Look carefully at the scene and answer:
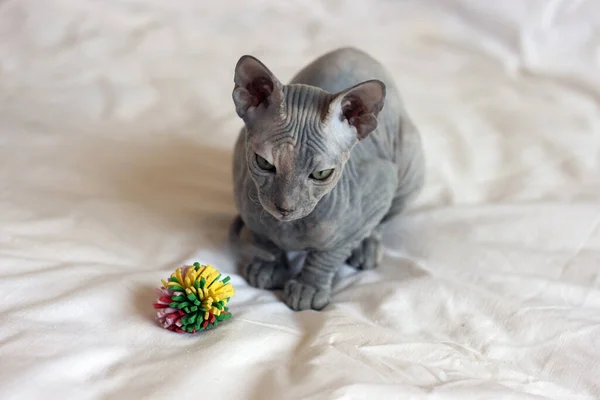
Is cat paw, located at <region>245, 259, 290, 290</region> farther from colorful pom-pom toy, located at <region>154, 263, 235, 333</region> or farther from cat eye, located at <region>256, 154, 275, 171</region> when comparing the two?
cat eye, located at <region>256, 154, 275, 171</region>

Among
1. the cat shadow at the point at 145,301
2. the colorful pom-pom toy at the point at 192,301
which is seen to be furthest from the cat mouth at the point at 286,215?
the cat shadow at the point at 145,301

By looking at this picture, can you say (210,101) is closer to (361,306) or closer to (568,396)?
(361,306)

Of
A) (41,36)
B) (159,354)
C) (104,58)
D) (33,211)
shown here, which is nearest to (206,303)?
(159,354)

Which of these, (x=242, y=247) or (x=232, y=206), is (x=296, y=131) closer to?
(x=242, y=247)

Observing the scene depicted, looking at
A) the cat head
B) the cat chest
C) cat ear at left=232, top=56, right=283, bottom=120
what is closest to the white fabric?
the cat chest

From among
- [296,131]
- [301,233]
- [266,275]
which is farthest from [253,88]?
[266,275]

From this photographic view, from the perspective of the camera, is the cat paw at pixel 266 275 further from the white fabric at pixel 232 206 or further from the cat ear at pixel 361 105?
the cat ear at pixel 361 105

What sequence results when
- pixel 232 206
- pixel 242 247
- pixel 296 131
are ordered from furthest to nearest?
pixel 232 206 → pixel 242 247 → pixel 296 131
